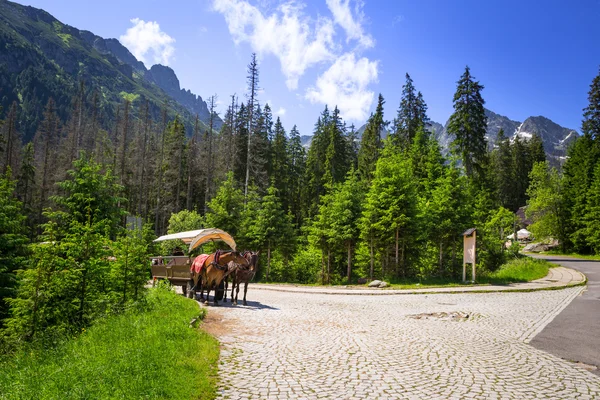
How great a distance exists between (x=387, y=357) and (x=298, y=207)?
2217 inches

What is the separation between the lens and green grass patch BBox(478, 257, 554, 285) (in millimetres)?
23281

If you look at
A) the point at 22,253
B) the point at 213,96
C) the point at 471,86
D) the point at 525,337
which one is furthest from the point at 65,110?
the point at 525,337

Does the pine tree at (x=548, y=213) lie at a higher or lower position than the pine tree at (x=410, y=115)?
lower

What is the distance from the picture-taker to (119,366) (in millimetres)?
5078

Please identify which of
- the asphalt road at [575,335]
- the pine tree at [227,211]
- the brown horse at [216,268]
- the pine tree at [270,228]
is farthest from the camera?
the pine tree at [227,211]

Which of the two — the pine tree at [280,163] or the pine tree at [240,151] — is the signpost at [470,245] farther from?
the pine tree at [280,163]

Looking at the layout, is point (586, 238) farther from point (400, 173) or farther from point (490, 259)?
point (400, 173)

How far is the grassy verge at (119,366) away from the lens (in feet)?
14.1

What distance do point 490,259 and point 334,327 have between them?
22.2m

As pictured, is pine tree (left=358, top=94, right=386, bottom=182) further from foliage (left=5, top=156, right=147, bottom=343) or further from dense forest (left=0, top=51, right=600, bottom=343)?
foliage (left=5, top=156, right=147, bottom=343)

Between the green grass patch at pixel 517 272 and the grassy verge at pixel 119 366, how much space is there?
20.8m

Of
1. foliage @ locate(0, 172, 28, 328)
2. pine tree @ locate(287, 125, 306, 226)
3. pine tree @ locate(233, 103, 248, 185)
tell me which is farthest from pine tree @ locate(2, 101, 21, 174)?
foliage @ locate(0, 172, 28, 328)

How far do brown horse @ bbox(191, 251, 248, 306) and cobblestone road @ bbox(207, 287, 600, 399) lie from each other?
1.26m

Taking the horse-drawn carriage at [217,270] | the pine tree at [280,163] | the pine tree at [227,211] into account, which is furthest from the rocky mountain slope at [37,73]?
the horse-drawn carriage at [217,270]
